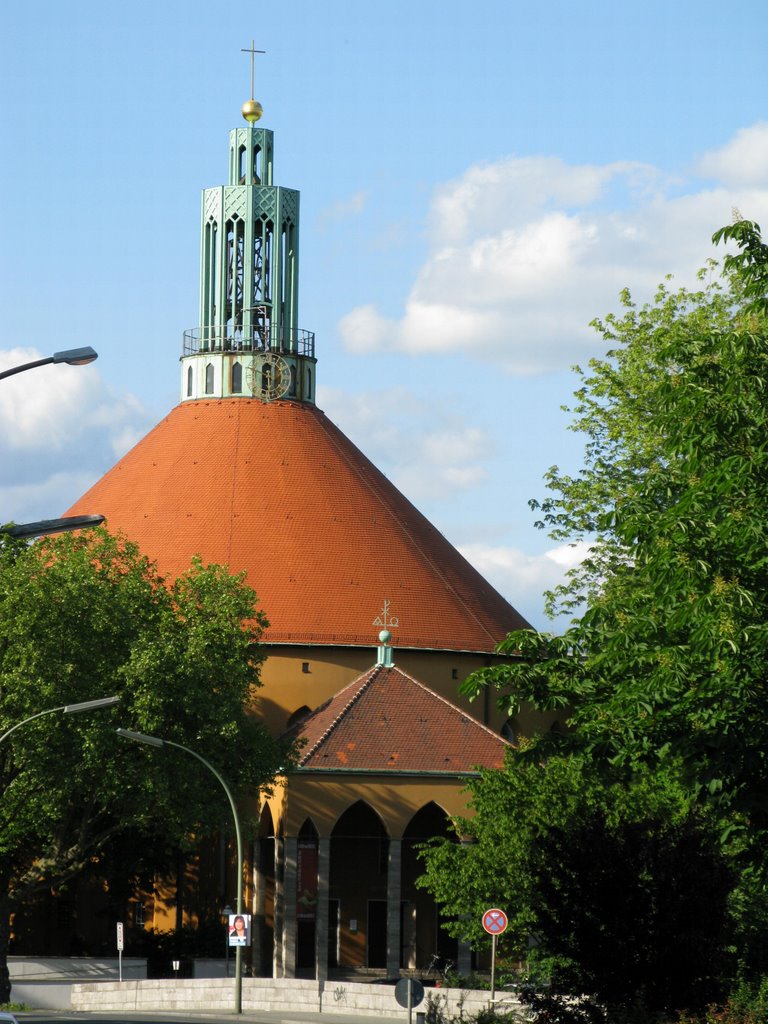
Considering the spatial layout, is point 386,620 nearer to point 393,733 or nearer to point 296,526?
point 296,526

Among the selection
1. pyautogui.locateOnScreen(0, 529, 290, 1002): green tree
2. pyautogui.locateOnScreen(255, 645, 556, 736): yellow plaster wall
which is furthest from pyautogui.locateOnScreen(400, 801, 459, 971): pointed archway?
pyautogui.locateOnScreen(0, 529, 290, 1002): green tree

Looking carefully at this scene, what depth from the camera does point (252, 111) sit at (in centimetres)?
7162

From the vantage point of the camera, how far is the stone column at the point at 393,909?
5150cm

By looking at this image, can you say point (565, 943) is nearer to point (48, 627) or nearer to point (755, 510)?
point (755, 510)

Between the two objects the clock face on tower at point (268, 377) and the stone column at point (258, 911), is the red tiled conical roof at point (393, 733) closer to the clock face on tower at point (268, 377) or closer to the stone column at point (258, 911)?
the stone column at point (258, 911)

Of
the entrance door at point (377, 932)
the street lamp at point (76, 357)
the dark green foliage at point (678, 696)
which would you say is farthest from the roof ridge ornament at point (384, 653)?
the street lamp at point (76, 357)

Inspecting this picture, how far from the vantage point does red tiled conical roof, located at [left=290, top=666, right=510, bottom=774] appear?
53438mm

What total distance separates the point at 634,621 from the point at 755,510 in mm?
2319

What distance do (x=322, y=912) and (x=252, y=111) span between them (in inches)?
1292

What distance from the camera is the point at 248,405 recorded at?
2579 inches

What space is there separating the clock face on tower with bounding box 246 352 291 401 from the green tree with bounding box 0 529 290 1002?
681 inches

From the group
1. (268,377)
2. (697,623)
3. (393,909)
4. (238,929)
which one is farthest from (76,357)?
(268,377)

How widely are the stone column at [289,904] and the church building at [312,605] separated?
0.06 metres

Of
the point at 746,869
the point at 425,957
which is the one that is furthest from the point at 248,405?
the point at 746,869
